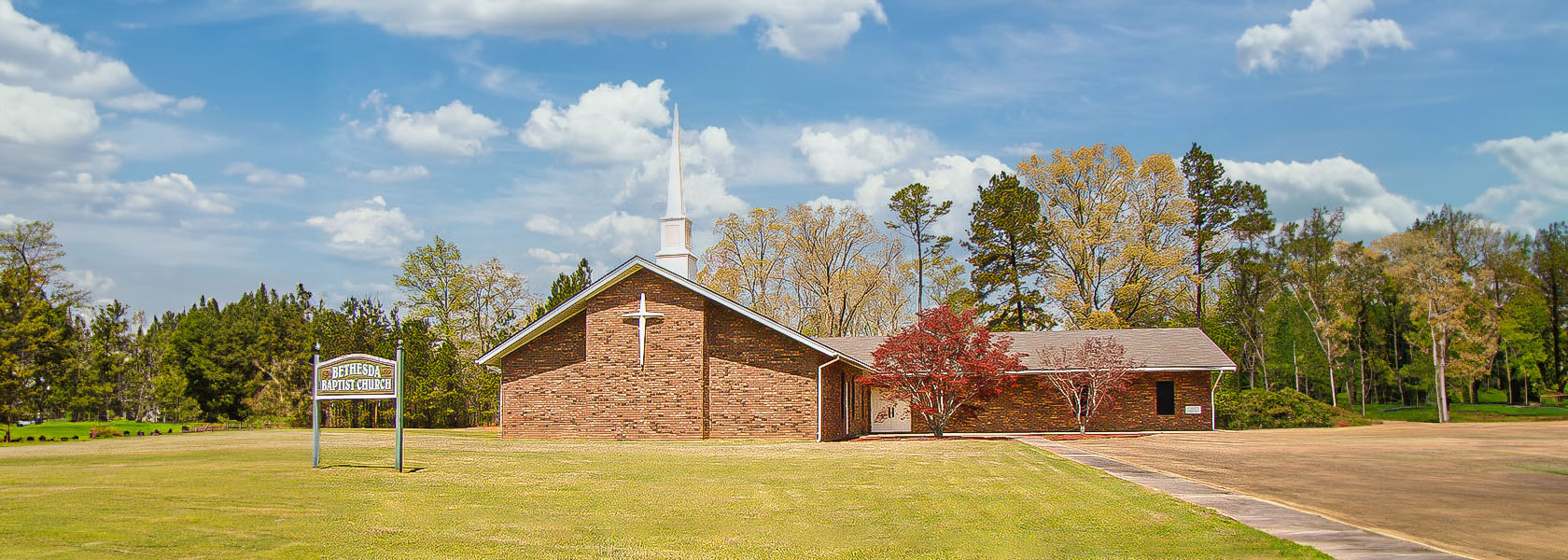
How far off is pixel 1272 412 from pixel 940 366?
1622cm

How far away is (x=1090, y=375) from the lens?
32000 millimetres

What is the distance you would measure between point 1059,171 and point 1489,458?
27.7 meters

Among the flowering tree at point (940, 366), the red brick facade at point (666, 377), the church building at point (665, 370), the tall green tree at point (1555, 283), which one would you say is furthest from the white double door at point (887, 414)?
the tall green tree at point (1555, 283)

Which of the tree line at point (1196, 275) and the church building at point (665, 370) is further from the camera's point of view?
the tree line at point (1196, 275)

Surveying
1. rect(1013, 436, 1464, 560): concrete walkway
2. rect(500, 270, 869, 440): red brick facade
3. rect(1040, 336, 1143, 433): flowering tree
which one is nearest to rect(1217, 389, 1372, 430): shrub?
rect(1040, 336, 1143, 433): flowering tree

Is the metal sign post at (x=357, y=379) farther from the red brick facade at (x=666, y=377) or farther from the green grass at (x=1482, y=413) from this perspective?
the green grass at (x=1482, y=413)

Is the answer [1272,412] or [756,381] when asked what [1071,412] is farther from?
[756,381]

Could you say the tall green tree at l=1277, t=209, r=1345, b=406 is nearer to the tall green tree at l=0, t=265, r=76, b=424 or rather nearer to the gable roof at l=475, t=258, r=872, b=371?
the gable roof at l=475, t=258, r=872, b=371

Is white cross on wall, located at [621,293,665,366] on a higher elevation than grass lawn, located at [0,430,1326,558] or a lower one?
higher

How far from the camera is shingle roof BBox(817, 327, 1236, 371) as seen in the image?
33.0 m

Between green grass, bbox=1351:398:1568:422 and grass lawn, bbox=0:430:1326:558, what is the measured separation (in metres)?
38.8

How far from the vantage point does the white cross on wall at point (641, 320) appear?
26953mm

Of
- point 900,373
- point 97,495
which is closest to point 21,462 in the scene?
point 97,495

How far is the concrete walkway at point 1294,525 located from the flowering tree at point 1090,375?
16483 millimetres
